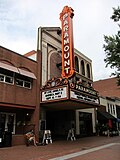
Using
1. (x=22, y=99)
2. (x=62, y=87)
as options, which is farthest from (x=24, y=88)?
(x=62, y=87)

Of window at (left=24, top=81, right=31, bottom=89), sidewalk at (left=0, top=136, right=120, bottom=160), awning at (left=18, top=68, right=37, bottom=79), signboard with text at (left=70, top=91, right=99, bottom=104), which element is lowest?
sidewalk at (left=0, top=136, right=120, bottom=160)

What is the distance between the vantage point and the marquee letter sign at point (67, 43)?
714 inches

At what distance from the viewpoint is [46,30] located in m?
21.6

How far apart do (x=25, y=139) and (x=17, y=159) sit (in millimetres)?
6532

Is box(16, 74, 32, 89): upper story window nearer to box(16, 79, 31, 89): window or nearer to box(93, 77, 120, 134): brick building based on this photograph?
box(16, 79, 31, 89): window

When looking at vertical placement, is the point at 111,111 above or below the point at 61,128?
above

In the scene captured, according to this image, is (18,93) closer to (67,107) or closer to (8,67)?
(8,67)

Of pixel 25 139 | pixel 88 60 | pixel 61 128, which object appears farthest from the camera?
pixel 88 60

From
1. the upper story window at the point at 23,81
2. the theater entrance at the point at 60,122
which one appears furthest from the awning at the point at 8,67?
the theater entrance at the point at 60,122

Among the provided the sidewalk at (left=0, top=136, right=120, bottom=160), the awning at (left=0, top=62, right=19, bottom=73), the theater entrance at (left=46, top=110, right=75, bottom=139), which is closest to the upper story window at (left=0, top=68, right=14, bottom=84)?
the awning at (left=0, top=62, right=19, bottom=73)

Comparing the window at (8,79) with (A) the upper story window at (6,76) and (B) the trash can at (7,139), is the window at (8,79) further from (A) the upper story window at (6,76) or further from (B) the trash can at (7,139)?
(B) the trash can at (7,139)

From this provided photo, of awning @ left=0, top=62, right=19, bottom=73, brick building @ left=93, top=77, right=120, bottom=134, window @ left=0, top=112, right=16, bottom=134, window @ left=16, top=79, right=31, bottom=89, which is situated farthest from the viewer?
brick building @ left=93, top=77, right=120, bottom=134

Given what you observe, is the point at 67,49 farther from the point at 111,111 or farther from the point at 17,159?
the point at 111,111

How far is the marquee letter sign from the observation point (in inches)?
714
